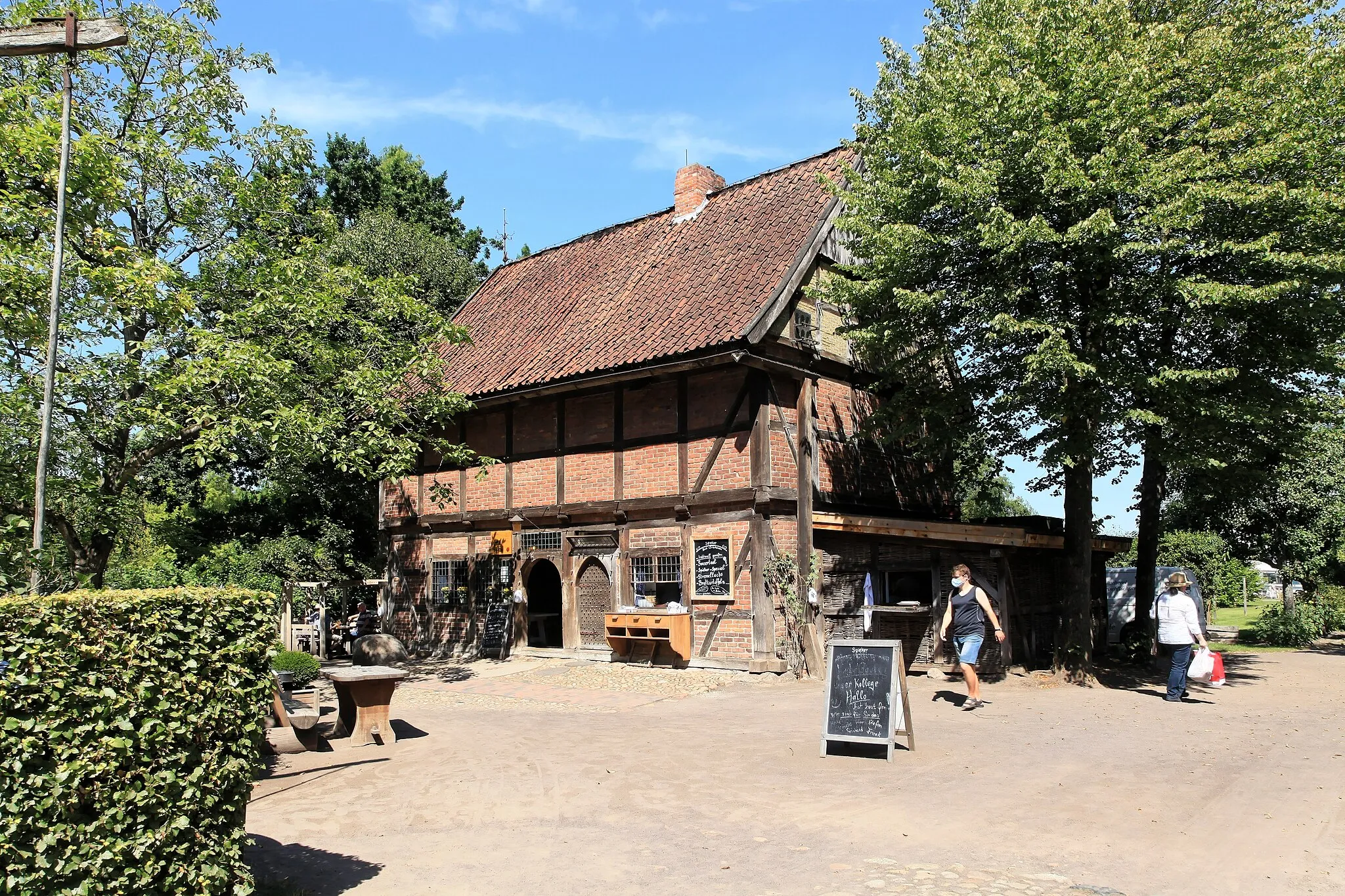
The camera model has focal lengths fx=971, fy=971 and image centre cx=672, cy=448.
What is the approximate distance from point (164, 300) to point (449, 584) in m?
9.57

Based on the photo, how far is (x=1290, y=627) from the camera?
22.2 meters

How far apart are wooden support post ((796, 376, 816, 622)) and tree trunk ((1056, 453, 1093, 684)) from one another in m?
3.72

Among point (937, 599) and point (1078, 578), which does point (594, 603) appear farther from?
point (1078, 578)

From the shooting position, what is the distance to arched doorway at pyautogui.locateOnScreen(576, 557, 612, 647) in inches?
669

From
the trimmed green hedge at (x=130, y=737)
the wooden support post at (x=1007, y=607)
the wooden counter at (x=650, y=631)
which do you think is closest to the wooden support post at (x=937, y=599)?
the wooden support post at (x=1007, y=607)

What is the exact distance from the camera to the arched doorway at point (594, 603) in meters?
17.0

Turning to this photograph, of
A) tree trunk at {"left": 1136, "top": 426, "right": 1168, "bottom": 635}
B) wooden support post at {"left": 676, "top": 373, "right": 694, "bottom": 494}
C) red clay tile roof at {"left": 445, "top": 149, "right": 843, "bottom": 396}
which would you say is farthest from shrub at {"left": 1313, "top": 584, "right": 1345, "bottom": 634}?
wooden support post at {"left": 676, "top": 373, "right": 694, "bottom": 494}

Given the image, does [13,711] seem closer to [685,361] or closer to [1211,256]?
[685,361]

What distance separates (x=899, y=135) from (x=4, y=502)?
1213 centimetres

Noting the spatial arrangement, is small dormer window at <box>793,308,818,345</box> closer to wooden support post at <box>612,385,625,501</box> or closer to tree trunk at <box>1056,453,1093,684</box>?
wooden support post at <box>612,385,625,501</box>

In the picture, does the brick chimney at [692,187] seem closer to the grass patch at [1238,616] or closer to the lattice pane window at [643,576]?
the lattice pane window at [643,576]

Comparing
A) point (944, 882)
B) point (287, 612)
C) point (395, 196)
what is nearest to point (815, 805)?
point (944, 882)

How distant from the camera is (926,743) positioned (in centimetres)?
925

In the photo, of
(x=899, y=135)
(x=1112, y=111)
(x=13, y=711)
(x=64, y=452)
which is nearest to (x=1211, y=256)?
(x=1112, y=111)
